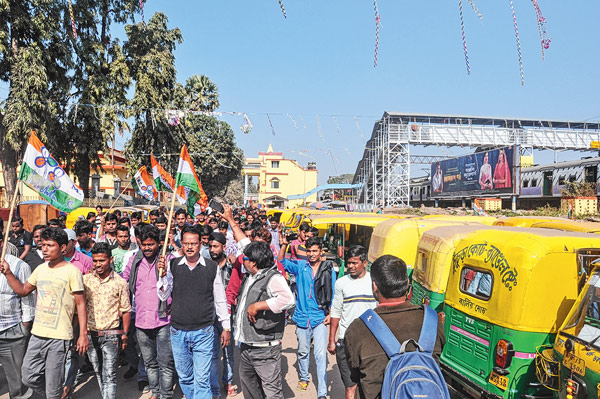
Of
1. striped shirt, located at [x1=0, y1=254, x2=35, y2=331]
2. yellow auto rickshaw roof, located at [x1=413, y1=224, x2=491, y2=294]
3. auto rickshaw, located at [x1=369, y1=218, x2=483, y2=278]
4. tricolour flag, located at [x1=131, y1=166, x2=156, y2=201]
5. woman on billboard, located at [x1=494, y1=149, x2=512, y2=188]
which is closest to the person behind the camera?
striped shirt, located at [x1=0, y1=254, x2=35, y2=331]

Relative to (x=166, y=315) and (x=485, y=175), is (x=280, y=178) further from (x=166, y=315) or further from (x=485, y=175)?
(x=166, y=315)

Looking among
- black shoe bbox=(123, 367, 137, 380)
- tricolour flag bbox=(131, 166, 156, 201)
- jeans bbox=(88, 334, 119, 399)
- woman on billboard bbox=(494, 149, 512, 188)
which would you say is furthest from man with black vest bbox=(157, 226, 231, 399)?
woman on billboard bbox=(494, 149, 512, 188)

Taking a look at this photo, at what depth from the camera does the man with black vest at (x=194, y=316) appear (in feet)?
13.4

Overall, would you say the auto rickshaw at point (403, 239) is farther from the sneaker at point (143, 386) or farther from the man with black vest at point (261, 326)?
the sneaker at point (143, 386)

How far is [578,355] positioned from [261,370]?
2.46m

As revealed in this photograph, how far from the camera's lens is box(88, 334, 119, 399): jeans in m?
4.27

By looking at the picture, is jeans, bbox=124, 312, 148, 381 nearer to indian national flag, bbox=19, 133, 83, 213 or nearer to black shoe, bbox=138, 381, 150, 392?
black shoe, bbox=138, 381, 150, 392

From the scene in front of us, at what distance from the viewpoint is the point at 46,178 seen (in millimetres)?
6340

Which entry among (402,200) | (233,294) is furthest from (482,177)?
(233,294)

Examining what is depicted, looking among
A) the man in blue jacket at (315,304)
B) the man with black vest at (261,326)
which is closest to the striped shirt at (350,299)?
the man in blue jacket at (315,304)

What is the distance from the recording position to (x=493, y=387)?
4.12 m

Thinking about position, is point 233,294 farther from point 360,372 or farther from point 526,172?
point 526,172

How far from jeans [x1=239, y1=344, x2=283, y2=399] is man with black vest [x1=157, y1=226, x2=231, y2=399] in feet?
1.29

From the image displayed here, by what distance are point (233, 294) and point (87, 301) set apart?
1.49 metres
